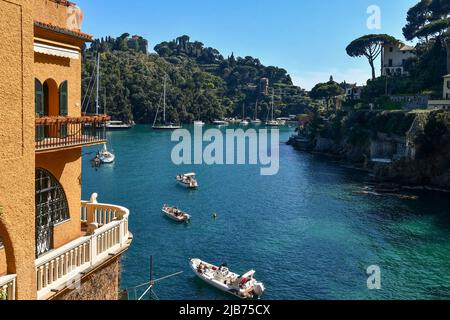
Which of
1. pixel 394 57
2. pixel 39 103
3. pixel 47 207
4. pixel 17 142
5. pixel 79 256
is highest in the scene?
pixel 394 57

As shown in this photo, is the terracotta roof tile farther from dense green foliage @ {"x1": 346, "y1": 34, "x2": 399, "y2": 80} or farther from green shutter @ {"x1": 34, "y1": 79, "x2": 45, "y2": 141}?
dense green foliage @ {"x1": 346, "y1": 34, "x2": 399, "y2": 80}

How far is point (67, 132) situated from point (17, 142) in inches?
184

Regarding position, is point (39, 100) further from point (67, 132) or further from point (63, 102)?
point (67, 132)

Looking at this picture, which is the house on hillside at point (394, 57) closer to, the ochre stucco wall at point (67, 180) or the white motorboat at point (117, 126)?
the white motorboat at point (117, 126)

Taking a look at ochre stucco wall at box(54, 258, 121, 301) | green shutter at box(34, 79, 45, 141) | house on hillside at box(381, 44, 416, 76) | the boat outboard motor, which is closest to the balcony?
green shutter at box(34, 79, 45, 141)

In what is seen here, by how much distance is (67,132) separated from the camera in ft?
47.1

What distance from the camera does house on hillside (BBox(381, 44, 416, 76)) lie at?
103875 millimetres

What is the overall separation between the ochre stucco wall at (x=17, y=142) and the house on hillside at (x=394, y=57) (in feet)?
338

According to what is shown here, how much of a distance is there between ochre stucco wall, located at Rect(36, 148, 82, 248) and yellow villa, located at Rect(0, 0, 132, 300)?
3cm

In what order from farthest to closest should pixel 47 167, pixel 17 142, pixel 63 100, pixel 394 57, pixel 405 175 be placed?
pixel 394 57
pixel 405 175
pixel 63 100
pixel 47 167
pixel 17 142

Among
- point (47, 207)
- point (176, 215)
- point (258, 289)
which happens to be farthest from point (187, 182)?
point (47, 207)

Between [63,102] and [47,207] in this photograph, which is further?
[63,102]
